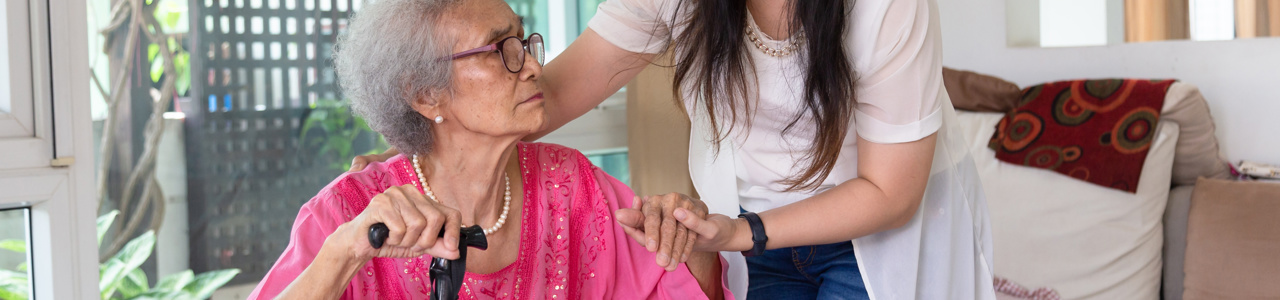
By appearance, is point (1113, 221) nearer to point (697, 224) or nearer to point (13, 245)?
point (697, 224)

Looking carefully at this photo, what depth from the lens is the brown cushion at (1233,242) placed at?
2.17 meters

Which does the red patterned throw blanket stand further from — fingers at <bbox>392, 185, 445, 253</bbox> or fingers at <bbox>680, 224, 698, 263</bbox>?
fingers at <bbox>392, 185, 445, 253</bbox>

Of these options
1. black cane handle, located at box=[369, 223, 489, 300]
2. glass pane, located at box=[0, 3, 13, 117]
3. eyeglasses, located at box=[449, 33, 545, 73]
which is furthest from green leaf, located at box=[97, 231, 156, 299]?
black cane handle, located at box=[369, 223, 489, 300]

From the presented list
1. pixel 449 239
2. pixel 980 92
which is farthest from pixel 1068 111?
pixel 449 239

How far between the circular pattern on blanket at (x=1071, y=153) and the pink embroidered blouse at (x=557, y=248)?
1481 millimetres

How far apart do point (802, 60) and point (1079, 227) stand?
1632mm

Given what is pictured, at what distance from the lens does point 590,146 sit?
9.94ft

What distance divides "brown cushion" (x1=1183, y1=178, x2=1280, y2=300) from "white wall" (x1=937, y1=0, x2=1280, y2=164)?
222 millimetres

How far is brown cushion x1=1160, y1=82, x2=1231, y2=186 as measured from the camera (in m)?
2.33

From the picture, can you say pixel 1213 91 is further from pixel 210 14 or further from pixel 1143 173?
pixel 210 14

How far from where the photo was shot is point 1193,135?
7.75 feet

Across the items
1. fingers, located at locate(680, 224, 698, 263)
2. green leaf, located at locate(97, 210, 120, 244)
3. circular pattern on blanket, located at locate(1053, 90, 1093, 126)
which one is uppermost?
circular pattern on blanket, located at locate(1053, 90, 1093, 126)

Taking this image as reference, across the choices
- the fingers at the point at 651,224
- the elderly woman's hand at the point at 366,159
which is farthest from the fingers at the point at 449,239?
the elderly woman's hand at the point at 366,159

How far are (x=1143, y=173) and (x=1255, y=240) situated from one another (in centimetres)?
30
